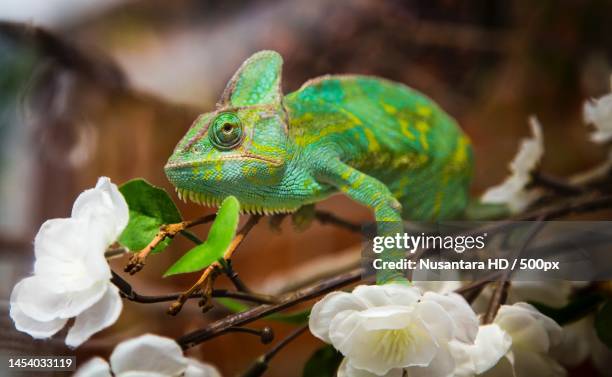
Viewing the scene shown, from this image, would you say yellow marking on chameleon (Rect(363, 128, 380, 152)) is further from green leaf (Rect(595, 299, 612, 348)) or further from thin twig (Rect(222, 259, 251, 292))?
green leaf (Rect(595, 299, 612, 348))

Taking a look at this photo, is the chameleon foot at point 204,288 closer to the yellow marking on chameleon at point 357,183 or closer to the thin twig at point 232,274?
the thin twig at point 232,274

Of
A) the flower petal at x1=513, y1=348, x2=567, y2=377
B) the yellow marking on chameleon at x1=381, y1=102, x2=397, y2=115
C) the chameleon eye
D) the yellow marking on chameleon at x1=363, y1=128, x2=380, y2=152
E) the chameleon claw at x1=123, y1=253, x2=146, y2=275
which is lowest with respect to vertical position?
the flower petal at x1=513, y1=348, x2=567, y2=377

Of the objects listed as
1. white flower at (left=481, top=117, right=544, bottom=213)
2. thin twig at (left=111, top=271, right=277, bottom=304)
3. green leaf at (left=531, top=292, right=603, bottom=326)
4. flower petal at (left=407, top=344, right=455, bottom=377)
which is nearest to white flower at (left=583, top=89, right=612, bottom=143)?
white flower at (left=481, top=117, right=544, bottom=213)

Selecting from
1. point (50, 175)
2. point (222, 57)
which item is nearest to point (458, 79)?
point (222, 57)

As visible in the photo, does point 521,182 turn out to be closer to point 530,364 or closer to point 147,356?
point 530,364

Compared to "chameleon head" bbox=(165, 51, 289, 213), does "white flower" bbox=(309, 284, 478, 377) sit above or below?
below

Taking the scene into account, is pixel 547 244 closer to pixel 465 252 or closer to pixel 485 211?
pixel 465 252

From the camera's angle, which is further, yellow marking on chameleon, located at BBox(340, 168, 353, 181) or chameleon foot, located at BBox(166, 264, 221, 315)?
yellow marking on chameleon, located at BBox(340, 168, 353, 181)
